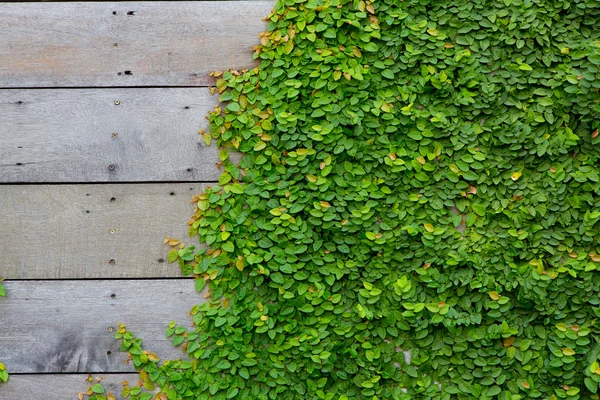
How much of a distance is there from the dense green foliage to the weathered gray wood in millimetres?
180

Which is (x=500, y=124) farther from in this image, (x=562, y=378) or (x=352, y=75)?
(x=562, y=378)

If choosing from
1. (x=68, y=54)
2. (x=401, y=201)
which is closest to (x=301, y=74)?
(x=401, y=201)

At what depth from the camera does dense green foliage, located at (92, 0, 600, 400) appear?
1.58 meters

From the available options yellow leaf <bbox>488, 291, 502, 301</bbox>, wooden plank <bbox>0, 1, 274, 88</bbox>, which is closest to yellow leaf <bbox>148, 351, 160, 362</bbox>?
wooden plank <bbox>0, 1, 274, 88</bbox>

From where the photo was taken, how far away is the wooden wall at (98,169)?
1.66m

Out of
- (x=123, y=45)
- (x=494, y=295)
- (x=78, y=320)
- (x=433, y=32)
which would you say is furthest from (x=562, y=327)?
(x=123, y=45)

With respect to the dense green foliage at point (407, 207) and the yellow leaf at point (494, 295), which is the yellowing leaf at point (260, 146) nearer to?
the dense green foliage at point (407, 207)

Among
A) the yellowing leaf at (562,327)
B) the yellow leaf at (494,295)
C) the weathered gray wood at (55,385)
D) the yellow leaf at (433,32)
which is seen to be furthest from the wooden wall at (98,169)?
the yellowing leaf at (562,327)

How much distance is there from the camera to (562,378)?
1.56 metres

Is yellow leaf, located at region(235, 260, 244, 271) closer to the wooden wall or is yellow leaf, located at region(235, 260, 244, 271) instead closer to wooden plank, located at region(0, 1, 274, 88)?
the wooden wall

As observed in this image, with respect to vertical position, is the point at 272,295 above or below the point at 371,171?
below

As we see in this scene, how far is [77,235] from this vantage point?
1.66 metres

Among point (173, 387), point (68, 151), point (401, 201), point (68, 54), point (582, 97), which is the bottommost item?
point (173, 387)

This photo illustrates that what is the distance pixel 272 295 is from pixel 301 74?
0.64m
